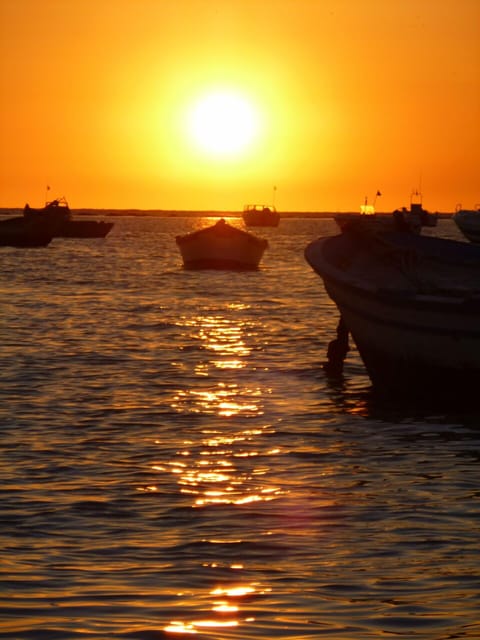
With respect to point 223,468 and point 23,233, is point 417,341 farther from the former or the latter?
point 23,233

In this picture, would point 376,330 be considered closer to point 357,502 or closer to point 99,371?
point 99,371

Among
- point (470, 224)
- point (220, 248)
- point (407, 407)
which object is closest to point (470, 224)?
point (470, 224)

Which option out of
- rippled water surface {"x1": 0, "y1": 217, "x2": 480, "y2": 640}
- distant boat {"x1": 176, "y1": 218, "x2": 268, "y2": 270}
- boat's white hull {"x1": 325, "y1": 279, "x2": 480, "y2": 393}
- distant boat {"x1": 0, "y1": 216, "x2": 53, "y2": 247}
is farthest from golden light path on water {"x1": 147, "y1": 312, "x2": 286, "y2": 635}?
distant boat {"x1": 0, "y1": 216, "x2": 53, "y2": 247}

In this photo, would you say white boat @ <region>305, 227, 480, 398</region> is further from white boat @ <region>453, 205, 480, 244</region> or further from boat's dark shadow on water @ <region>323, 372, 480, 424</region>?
white boat @ <region>453, 205, 480, 244</region>

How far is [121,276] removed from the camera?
7256 cm

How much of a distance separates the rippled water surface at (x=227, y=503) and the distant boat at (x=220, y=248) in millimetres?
43234

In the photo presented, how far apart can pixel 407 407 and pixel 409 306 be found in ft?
5.67

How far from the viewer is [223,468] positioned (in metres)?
15.4

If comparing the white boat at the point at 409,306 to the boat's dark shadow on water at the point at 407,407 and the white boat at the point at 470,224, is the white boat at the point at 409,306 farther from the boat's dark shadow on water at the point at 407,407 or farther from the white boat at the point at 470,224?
the white boat at the point at 470,224

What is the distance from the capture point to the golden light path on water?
376 inches

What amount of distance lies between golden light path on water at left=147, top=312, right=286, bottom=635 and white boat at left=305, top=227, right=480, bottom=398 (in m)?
2.27

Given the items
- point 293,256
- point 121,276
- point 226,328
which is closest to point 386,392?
point 226,328

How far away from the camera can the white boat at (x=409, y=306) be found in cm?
2033

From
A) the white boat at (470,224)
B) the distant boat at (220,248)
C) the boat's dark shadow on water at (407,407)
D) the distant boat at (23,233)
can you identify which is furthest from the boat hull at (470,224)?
the boat's dark shadow on water at (407,407)
